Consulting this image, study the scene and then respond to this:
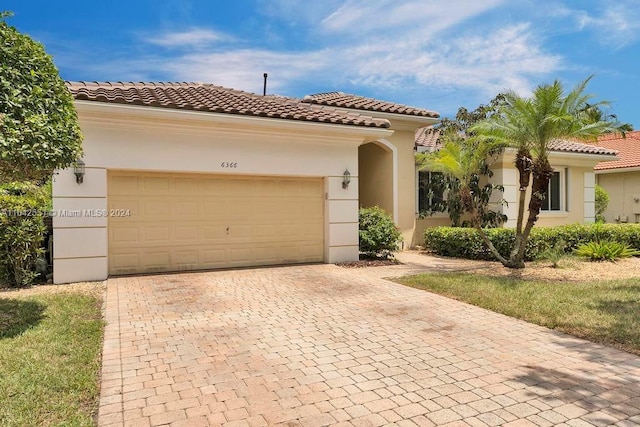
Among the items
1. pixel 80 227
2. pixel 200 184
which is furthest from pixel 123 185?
pixel 200 184

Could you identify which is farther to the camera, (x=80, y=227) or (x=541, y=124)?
(x=541, y=124)

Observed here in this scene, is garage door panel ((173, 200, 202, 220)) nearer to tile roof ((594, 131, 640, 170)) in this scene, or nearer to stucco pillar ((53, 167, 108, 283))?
stucco pillar ((53, 167, 108, 283))

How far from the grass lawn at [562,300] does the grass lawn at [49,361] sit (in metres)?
6.13

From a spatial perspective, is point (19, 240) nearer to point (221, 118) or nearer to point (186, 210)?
point (186, 210)

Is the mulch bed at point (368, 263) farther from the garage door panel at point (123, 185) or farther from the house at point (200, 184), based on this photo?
the garage door panel at point (123, 185)

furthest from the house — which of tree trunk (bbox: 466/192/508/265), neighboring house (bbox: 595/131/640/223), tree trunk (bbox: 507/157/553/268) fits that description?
neighboring house (bbox: 595/131/640/223)

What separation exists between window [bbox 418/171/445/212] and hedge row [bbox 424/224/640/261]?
132 cm

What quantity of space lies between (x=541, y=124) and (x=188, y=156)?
8.48m

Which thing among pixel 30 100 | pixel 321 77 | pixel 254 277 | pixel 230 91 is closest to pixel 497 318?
pixel 254 277

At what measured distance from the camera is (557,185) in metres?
18.4

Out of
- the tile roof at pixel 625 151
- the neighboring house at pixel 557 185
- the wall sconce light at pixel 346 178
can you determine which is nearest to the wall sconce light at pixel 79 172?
the wall sconce light at pixel 346 178

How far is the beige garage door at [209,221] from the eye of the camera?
34.0 feet

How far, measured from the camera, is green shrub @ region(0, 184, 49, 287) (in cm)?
878

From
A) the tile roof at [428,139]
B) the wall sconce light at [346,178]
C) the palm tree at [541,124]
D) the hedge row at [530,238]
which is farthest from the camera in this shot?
the tile roof at [428,139]
